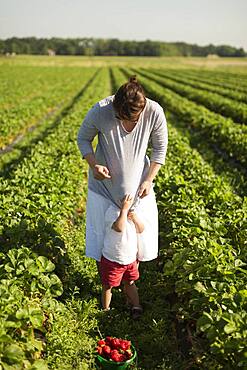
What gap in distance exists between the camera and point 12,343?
2828 mm

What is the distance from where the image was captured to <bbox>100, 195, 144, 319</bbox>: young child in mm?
3732

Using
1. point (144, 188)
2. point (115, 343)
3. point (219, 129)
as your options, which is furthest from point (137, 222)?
point (219, 129)

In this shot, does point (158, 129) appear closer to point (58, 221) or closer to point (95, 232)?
point (95, 232)

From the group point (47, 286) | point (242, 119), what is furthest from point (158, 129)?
point (242, 119)

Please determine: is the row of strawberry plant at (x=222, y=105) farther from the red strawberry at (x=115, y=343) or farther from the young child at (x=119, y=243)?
the red strawberry at (x=115, y=343)

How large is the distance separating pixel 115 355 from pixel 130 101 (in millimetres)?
1922

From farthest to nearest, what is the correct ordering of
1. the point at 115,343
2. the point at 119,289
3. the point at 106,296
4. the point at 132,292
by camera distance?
the point at 119,289 < the point at 132,292 < the point at 106,296 < the point at 115,343

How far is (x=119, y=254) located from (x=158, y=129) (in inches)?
44.2

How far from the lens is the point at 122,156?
368cm

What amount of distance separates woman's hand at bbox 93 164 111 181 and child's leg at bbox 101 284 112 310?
102cm

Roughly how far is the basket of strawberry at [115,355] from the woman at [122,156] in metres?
0.78

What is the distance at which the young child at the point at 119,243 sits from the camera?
373 centimetres

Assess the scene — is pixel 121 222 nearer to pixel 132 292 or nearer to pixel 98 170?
pixel 98 170

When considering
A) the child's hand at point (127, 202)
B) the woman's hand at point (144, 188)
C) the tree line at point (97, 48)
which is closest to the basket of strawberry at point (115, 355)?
the child's hand at point (127, 202)
